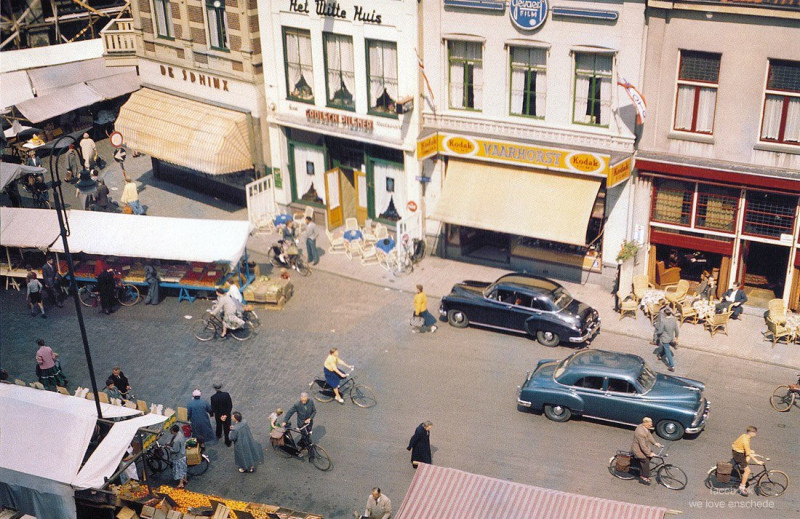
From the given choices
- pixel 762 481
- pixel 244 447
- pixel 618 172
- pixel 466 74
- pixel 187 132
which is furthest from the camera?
pixel 187 132

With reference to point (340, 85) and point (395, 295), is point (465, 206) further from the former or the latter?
point (340, 85)

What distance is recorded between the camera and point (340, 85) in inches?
1294

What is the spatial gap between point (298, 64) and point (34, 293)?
38.5ft

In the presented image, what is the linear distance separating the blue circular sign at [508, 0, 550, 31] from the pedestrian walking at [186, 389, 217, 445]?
14309 millimetres

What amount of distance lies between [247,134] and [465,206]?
9.74 m

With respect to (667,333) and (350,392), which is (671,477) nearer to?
(667,333)

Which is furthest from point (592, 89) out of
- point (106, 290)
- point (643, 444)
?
point (106, 290)

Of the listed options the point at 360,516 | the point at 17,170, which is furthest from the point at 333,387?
the point at 17,170

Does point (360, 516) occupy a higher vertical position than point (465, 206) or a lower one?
lower

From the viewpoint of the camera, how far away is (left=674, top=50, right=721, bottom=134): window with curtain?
26344mm

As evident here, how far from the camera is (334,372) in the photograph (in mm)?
24281

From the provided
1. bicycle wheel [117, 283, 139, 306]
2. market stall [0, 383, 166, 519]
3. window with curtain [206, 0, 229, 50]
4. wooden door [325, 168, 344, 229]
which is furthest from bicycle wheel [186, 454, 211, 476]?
window with curtain [206, 0, 229, 50]

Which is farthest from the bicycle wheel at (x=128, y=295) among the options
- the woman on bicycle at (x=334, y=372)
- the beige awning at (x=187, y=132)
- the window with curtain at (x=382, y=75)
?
the window with curtain at (x=382, y=75)

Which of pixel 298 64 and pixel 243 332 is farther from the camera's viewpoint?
pixel 298 64
